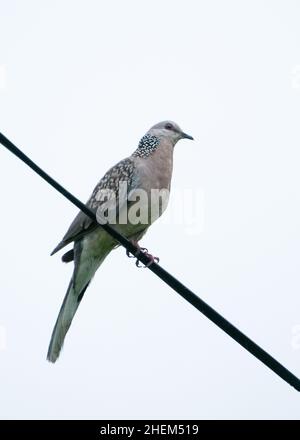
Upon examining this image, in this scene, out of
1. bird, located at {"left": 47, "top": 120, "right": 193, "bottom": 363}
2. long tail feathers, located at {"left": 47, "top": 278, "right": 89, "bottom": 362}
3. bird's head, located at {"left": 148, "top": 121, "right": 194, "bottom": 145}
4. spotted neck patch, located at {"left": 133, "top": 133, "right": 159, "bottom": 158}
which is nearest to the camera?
long tail feathers, located at {"left": 47, "top": 278, "right": 89, "bottom": 362}

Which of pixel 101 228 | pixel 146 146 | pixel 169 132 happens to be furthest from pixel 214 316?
pixel 169 132

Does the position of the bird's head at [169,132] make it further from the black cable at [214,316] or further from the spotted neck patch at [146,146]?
the black cable at [214,316]

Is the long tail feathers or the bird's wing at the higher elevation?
the bird's wing

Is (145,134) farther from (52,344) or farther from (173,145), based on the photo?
(52,344)

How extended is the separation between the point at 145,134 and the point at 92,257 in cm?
154

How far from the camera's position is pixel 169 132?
7.29m

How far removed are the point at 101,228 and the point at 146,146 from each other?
1.12 m

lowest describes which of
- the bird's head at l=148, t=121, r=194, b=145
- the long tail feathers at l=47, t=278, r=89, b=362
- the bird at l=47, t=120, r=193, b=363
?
the long tail feathers at l=47, t=278, r=89, b=362

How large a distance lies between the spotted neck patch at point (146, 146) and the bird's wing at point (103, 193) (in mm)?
163

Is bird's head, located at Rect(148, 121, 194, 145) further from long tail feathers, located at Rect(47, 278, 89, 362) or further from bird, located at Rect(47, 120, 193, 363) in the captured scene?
long tail feathers, located at Rect(47, 278, 89, 362)

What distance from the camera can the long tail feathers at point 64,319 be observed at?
A: 6000 millimetres

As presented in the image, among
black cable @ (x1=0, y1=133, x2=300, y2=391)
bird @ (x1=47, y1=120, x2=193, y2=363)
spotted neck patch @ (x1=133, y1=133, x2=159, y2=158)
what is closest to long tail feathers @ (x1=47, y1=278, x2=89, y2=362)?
bird @ (x1=47, y1=120, x2=193, y2=363)

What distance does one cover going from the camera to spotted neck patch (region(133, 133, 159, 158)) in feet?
22.7

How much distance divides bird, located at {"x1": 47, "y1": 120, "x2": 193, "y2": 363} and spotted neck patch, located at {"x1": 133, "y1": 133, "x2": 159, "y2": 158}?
8 cm
